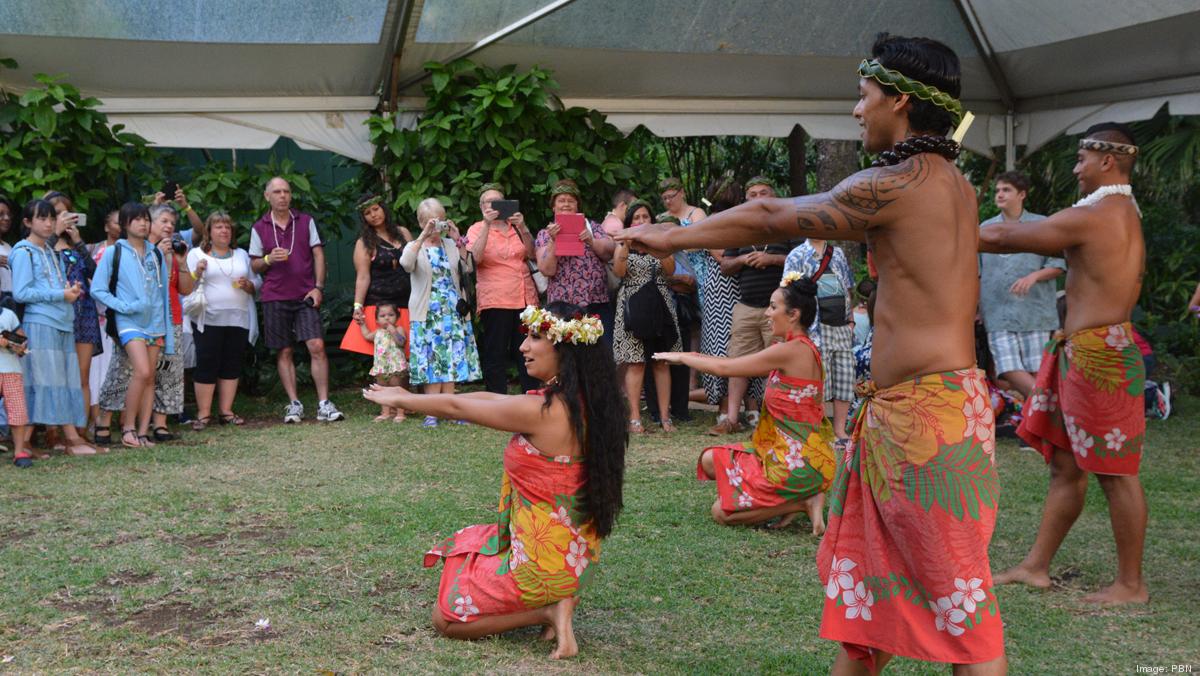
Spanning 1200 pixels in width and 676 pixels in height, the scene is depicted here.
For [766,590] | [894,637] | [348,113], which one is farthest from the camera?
[348,113]

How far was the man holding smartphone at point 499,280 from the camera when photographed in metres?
8.82

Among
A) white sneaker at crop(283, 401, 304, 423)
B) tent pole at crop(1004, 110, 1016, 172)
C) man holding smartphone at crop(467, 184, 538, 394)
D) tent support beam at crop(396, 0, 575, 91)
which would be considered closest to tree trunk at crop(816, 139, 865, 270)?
tent pole at crop(1004, 110, 1016, 172)

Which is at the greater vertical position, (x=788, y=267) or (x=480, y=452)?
(x=788, y=267)

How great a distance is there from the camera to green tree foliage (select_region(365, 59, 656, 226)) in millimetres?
9609

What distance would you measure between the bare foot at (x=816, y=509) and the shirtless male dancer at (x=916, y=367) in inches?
105

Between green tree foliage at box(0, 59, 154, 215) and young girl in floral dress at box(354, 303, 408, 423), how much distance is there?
2.47 m

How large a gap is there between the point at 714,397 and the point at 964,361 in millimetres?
6030

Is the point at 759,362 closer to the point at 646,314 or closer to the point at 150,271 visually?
the point at 646,314

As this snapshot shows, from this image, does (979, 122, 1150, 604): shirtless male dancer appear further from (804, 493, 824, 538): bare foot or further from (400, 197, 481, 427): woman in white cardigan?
(400, 197, 481, 427): woman in white cardigan

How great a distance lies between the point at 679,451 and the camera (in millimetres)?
7645

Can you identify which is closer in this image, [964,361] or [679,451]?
[964,361]

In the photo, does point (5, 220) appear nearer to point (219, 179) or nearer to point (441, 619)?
point (219, 179)

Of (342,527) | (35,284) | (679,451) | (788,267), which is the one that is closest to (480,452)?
(679,451)

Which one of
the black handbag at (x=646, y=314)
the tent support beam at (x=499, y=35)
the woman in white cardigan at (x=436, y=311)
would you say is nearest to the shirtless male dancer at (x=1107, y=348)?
the black handbag at (x=646, y=314)
